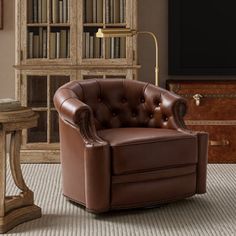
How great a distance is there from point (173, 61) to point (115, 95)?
153cm

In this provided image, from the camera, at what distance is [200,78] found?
578cm

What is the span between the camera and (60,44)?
5.33 m

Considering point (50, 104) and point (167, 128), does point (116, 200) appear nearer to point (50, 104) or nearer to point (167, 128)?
point (167, 128)

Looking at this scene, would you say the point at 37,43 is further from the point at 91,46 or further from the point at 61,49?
the point at 91,46

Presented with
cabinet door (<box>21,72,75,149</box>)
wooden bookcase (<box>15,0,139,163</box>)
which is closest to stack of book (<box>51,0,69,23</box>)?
wooden bookcase (<box>15,0,139,163</box>)

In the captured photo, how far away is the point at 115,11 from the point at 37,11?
66 centimetres

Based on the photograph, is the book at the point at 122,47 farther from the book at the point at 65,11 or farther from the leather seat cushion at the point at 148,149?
the leather seat cushion at the point at 148,149

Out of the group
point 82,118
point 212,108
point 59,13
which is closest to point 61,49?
point 59,13

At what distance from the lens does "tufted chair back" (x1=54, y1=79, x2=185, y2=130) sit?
Result: 4195 millimetres

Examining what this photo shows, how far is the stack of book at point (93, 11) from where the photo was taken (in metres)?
5.33

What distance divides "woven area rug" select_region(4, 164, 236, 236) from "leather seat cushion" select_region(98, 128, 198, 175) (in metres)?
0.28

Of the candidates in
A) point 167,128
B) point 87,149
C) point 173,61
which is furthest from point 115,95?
point 173,61

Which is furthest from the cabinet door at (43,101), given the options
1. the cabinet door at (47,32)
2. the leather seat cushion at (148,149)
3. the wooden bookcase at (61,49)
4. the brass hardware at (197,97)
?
the leather seat cushion at (148,149)

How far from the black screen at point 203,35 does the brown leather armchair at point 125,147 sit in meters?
1.44
